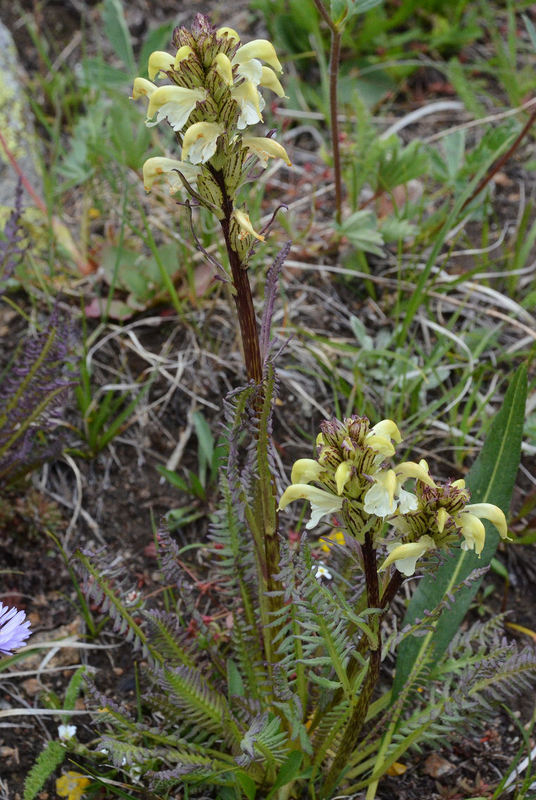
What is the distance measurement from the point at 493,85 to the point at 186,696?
3057 mm

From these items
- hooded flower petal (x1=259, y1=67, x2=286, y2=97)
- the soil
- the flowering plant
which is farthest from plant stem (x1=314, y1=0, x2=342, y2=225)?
hooded flower petal (x1=259, y1=67, x2=286, y2=97)

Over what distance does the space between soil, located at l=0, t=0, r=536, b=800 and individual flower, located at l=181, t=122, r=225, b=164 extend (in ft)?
2.88

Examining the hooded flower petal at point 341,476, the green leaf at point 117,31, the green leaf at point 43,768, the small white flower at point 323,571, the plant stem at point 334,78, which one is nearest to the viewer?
the hooded flower petal at point 341,476

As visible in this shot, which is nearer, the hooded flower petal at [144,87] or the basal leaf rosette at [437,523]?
the basal leaf rosette at [437,523]

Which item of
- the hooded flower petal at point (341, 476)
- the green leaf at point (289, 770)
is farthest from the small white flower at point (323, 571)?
the hooded flower petal at point (341, 476)

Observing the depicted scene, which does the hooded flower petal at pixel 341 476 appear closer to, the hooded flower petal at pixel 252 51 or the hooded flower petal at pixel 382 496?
the hooded flower petal at pixel 382 496

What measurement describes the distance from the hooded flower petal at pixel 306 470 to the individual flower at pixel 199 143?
1.57 feet

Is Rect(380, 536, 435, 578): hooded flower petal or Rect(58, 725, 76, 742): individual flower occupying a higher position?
Rect(380, 536, 435, 578): hooded flower petal

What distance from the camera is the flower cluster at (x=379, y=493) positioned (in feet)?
3.83

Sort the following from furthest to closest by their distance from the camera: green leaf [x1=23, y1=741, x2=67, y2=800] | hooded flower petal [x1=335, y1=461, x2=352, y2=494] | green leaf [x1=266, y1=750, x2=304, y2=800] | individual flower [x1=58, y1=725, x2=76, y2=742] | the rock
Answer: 1. the rock
2. individual flower [x1=58, y1=725, x2=76, y2=742]
3. green leaf [x1=23, y1=741, x2=67, y2=800]
4. green leaf [x1=266, y1=750, x2=304, y2=800]
5. hooded flower petal [x1=335, y1=461, x2=352, y2=494]

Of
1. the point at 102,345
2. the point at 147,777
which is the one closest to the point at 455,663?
the point at 147,777

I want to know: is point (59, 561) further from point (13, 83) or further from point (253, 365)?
point (13, 83)

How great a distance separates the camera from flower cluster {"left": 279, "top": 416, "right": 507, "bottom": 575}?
117 centimetres

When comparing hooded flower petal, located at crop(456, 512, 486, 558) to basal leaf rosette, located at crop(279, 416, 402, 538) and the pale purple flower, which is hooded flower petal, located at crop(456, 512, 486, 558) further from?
the pale purple flower
